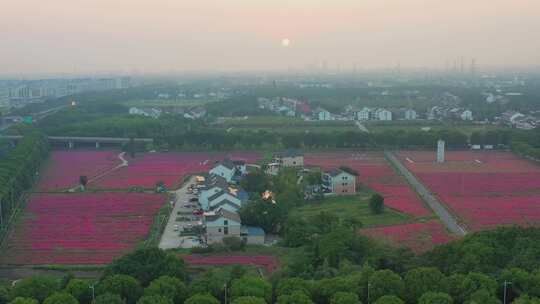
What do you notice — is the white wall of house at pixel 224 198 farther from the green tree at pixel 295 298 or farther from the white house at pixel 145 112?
the white house at pixel 145 112

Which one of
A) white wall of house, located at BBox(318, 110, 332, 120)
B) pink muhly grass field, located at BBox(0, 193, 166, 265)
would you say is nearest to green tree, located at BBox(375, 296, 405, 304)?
pink muhly grass field, located at BBox(0, 193, 166, 265)

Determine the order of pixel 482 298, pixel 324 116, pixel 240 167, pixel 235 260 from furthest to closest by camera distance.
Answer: pixel 324 116
pixel 240 167
pixel 235 260
pixel 482 298

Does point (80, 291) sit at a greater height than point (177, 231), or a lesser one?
greater

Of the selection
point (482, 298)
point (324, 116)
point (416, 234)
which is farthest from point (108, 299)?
point (324, 116)

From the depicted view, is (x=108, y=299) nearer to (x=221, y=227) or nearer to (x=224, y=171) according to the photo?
(x=221, y=227)

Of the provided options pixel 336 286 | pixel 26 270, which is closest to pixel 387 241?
pixel 336 286

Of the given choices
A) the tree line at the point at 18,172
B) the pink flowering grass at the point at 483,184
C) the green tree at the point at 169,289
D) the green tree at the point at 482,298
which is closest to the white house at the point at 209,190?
the tree line at the point at 18,172

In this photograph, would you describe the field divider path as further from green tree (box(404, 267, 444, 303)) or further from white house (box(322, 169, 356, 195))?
green tree (box(404, 267, 444, 303))
